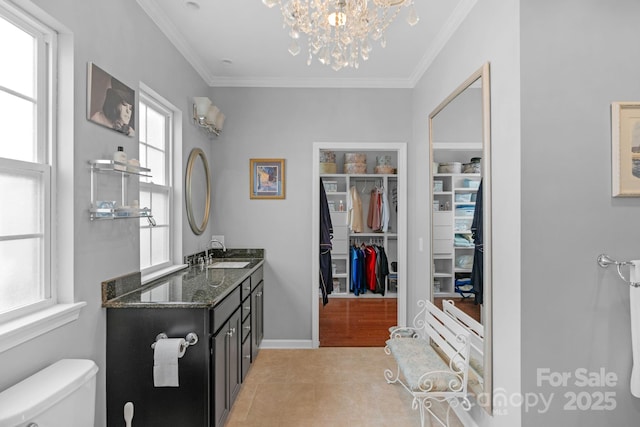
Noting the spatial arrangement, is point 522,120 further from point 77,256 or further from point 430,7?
point 77,256

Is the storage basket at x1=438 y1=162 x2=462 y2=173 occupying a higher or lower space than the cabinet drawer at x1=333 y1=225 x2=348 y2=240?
higher

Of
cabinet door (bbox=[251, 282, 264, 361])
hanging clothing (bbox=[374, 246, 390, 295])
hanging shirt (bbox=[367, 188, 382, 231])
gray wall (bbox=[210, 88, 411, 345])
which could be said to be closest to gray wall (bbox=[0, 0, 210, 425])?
cabinet door (bbox=[251, 282, 264, 361])

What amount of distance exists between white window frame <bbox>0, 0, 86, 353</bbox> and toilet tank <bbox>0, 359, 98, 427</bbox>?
0.68 ft

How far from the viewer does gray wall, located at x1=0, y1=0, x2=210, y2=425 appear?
58.9 inches

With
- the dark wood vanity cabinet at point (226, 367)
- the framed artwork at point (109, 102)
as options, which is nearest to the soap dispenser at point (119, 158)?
the framed artwork at point (109, 102)

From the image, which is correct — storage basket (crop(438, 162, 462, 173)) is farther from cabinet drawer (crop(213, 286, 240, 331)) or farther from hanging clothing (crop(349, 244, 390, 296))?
hanging clothing (crop(349, 244, 390, 296))

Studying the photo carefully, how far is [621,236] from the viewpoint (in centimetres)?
171

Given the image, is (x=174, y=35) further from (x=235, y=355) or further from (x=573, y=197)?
(x=573, y=197)

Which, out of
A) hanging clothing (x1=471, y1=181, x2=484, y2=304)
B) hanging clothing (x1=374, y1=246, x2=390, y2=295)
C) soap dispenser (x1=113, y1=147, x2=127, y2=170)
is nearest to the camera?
soap dispenser (x1=113, y1=147, x2=127, y2=170)

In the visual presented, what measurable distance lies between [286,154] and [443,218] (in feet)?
5.64


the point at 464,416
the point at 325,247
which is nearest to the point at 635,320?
the point at 464,416

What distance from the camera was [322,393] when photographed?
8.91 ft

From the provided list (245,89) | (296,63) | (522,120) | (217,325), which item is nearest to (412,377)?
(217,325)

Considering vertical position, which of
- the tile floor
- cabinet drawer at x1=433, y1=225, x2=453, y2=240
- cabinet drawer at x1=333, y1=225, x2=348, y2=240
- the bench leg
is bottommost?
the tile floor
